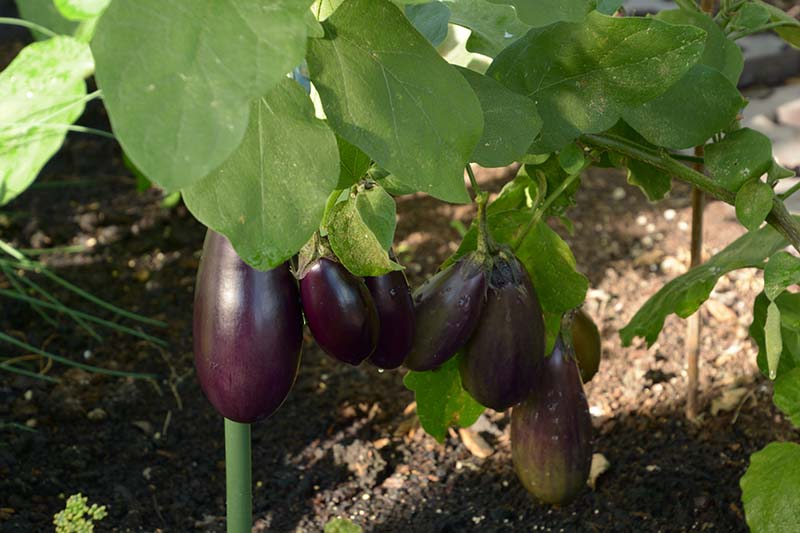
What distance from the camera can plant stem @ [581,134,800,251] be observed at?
91 centimetres

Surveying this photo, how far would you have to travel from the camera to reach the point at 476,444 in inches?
58.2

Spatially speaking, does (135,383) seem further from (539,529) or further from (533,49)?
(533,49)

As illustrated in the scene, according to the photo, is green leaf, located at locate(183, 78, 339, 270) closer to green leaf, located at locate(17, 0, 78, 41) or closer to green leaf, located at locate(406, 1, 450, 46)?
green leaf, located at locate(406, 1, 450, 46)

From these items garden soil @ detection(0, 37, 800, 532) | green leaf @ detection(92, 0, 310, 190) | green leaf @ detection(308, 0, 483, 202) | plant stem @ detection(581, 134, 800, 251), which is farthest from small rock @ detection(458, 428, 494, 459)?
green leaf @ detection(92, 0, 310, 190)

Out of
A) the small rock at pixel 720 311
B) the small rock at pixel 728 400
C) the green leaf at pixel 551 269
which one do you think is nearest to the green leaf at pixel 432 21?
the green leaf at pixel 551 269

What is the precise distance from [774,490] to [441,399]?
0.33 m

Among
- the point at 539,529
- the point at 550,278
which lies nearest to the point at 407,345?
the point at 550,278

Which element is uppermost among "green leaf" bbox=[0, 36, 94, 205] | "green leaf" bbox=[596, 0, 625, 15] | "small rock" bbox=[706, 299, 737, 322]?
"green leaf" bbox=[596, 0, 625, 15]

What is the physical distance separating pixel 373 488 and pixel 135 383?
0.49 meters

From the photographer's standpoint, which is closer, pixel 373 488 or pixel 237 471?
pixel 237 471

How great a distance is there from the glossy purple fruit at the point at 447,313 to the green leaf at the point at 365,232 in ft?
0.45

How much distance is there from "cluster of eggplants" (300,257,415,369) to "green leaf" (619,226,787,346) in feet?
1.10

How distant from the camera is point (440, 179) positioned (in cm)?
68

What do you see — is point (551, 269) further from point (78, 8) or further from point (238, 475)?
point (78, 8)
